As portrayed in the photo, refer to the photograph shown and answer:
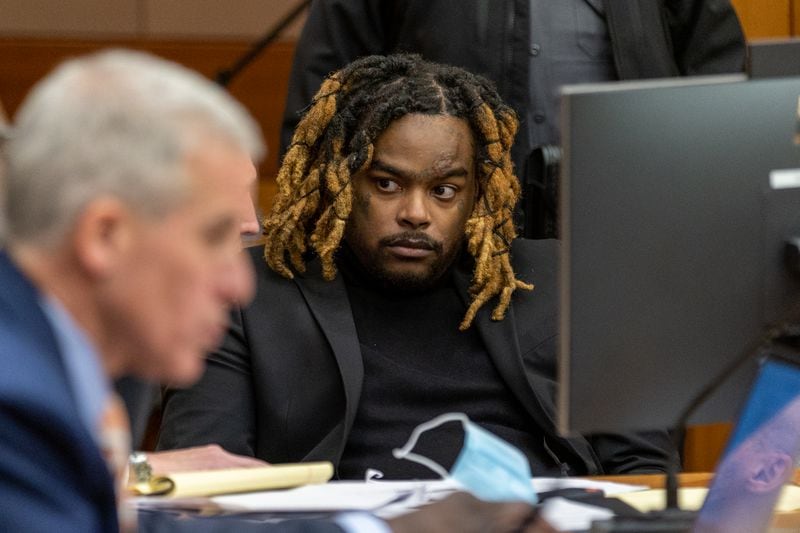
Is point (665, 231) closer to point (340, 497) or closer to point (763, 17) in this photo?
point (340, 497)

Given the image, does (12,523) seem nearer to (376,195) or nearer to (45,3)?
(376,195)

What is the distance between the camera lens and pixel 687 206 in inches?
58.7

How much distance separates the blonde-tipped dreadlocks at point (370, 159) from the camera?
2439 mm

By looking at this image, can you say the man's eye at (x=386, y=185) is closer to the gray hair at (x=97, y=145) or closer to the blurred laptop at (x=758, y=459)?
the blurred laptop at (x=758, y=459)

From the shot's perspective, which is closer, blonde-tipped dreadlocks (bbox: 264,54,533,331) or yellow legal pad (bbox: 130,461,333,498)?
yellow legal pad (bbox: 130,461,333,498)

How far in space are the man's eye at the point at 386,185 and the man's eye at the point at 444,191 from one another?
0.07m

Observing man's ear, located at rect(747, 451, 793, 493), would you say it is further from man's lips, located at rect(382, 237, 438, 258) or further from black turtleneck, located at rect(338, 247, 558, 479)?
man's lips, located at rect(382, 237, 438, 258)

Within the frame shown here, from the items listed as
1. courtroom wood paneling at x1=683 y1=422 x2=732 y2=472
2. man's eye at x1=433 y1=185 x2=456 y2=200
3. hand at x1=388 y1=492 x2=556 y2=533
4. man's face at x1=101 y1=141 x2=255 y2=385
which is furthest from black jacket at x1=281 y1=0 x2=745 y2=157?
man's face at x1=101 y1=141 x2=255 y2=385

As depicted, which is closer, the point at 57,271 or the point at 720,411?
the point at 57,271

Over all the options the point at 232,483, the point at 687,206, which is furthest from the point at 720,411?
the point at 232,483

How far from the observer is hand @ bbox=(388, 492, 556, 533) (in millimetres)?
1330

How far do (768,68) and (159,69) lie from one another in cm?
66

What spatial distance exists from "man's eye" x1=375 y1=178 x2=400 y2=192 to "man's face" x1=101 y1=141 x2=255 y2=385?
1.20m

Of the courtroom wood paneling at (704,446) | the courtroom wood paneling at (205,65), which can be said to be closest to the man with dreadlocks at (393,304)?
the courtroom wood paneling at (704,446)
